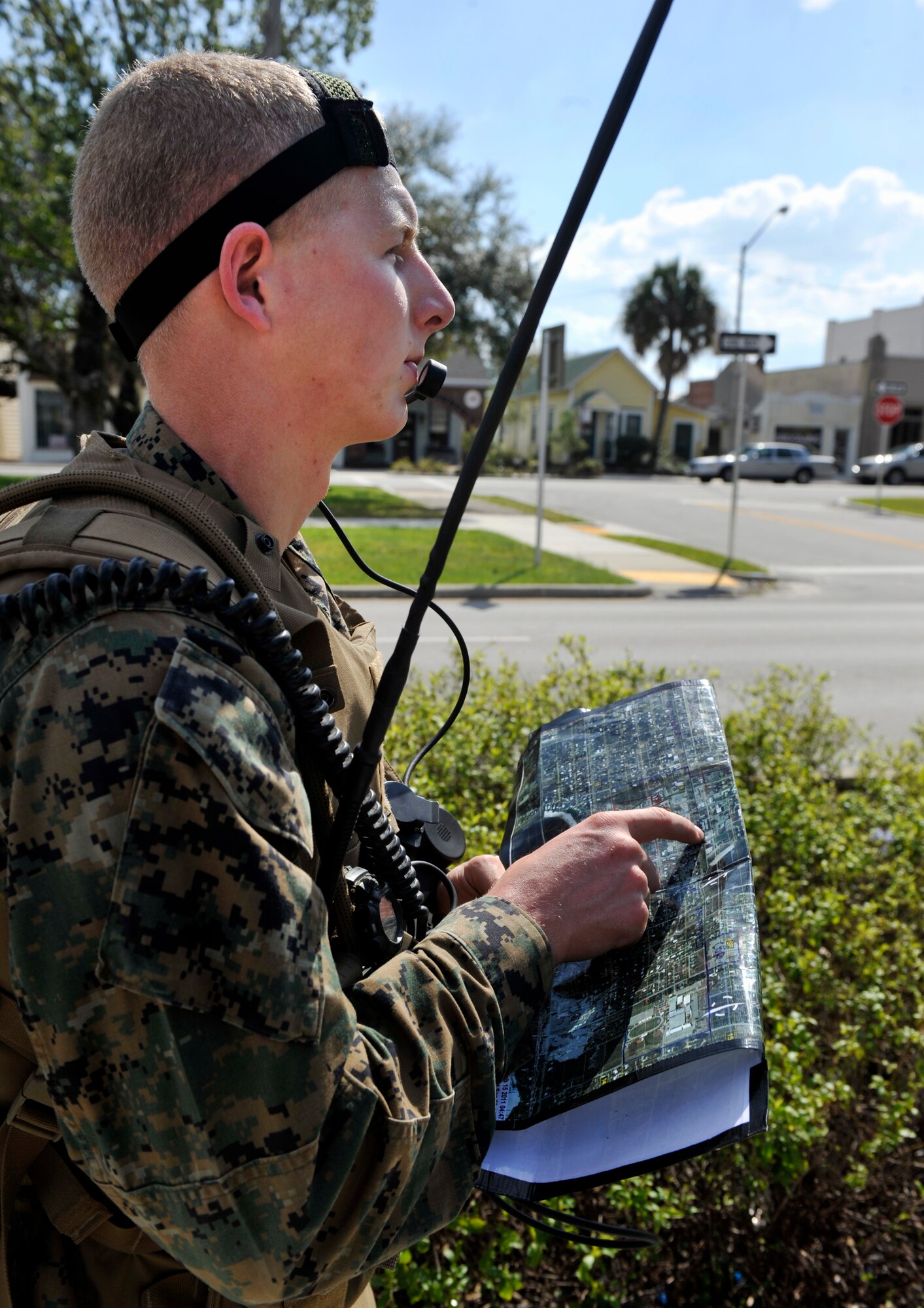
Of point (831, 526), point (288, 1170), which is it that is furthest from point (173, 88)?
point (831, 526)

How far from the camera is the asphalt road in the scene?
9.27 m

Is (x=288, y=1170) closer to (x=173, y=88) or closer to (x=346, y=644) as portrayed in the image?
(x=346, y=644)

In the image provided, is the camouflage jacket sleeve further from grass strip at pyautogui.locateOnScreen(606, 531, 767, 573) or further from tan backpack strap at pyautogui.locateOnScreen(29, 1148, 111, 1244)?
grass strip at pyautogui.locateOnScreen(606, 531, 767, 573)

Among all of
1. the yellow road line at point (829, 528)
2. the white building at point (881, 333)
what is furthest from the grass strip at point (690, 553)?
the white building at point (881, 333)

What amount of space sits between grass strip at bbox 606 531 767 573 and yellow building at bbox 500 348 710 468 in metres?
33.9

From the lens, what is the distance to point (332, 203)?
1.16m

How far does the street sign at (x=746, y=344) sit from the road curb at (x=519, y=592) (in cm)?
344

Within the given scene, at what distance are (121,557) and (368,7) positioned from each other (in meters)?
20.3

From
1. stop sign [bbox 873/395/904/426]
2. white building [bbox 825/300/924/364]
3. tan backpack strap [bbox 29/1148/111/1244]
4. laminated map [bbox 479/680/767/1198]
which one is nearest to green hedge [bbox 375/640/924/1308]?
laminated map [bbox 479/680/767/1198]

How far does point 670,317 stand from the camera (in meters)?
57.3

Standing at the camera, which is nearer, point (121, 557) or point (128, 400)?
point (121, 557)

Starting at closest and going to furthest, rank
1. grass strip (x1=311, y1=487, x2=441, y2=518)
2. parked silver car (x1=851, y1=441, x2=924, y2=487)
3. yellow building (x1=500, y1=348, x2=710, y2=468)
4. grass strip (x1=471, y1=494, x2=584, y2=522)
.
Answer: grass strip (x1=311, y1=487, x2=441, y2=518) → grass strip (x1=471, y1=494, x2=584, y2=522) → parked silver car (x1=851, y1=441, x2=924, y2=487) → yellow building (x1=500, y1=348, x2=710, y2=468)

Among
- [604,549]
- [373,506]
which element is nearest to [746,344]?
[604,549]

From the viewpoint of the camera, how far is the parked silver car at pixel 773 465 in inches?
1709
